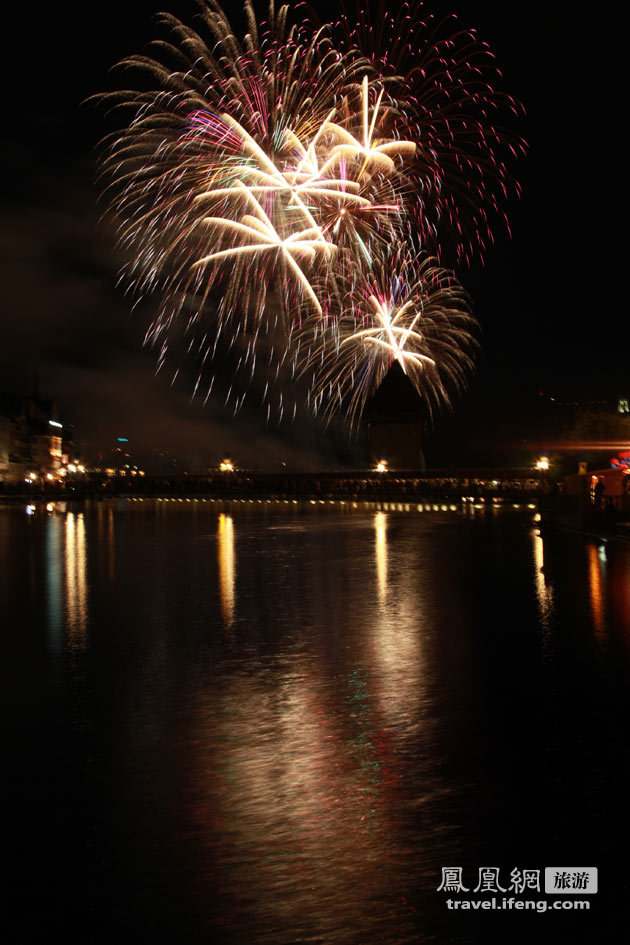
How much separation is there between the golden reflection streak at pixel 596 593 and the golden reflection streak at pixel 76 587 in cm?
570

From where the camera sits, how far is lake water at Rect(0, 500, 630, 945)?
4012mm

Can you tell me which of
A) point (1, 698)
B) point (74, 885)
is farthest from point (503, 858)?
point (1, 698)

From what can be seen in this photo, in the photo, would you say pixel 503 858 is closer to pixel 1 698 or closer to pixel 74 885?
pixel 74 885

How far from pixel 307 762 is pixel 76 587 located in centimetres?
1070

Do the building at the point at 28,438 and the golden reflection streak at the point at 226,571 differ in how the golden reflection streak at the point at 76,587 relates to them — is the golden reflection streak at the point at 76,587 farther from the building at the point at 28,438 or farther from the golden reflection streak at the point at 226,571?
the building at the point at 28,438

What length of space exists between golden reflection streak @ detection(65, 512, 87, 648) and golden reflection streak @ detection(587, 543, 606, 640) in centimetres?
570

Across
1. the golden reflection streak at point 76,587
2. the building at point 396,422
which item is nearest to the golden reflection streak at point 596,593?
the golden reflection streak at point 76,587

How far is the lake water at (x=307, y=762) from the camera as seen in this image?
13.2ft

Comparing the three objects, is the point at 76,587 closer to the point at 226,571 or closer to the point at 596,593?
the point at 226,571

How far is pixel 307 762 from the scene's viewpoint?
6.02 m

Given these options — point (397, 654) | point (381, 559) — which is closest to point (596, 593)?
point (397, 654)

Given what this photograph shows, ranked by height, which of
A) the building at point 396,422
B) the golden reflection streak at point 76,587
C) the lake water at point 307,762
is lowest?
the lake water at point 307,762

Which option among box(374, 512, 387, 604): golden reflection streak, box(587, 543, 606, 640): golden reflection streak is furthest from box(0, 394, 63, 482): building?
box(587, 543, 606, 640): golden reflection streak

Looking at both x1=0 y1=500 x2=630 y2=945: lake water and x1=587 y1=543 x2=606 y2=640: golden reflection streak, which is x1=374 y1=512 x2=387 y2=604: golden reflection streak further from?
x1=587 y1=543 x2=606 y2=640: golden reflection streak
